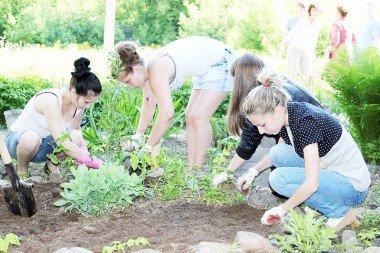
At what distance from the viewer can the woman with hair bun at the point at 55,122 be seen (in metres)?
3.69

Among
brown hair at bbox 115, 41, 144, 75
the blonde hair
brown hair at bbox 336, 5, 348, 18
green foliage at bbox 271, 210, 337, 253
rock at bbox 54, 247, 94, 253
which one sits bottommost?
rock at bbox 54, 247, 94, 253

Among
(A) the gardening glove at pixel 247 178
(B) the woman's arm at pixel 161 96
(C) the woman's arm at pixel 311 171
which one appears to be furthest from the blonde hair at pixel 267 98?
(B) the woman's arm at pixel 161 96

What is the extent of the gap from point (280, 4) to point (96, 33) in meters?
5.25

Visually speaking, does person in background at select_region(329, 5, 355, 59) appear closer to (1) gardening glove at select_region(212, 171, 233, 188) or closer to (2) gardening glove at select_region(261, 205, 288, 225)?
(1) gardening glove at select_region(212, 171, 233, 188)

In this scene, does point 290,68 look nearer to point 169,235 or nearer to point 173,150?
point 173,150

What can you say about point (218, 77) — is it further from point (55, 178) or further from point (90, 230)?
point (90, 230)

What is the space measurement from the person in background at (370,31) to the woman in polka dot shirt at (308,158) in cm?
443

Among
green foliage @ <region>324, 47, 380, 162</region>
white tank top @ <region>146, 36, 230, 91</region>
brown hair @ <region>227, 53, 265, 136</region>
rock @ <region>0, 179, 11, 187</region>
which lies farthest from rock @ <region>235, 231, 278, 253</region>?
green foliage @ <region>324, 47, 380, 162</region>

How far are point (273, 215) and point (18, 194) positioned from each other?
1.44 metres

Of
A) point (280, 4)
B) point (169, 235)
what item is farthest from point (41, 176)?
point (280, 4)

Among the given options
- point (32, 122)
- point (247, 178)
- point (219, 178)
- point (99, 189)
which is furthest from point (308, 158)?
point (32, 122)

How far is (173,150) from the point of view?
5.37 m

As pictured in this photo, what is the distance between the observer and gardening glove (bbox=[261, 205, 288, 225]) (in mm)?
2957

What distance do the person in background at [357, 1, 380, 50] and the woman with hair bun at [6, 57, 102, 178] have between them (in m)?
4.54
